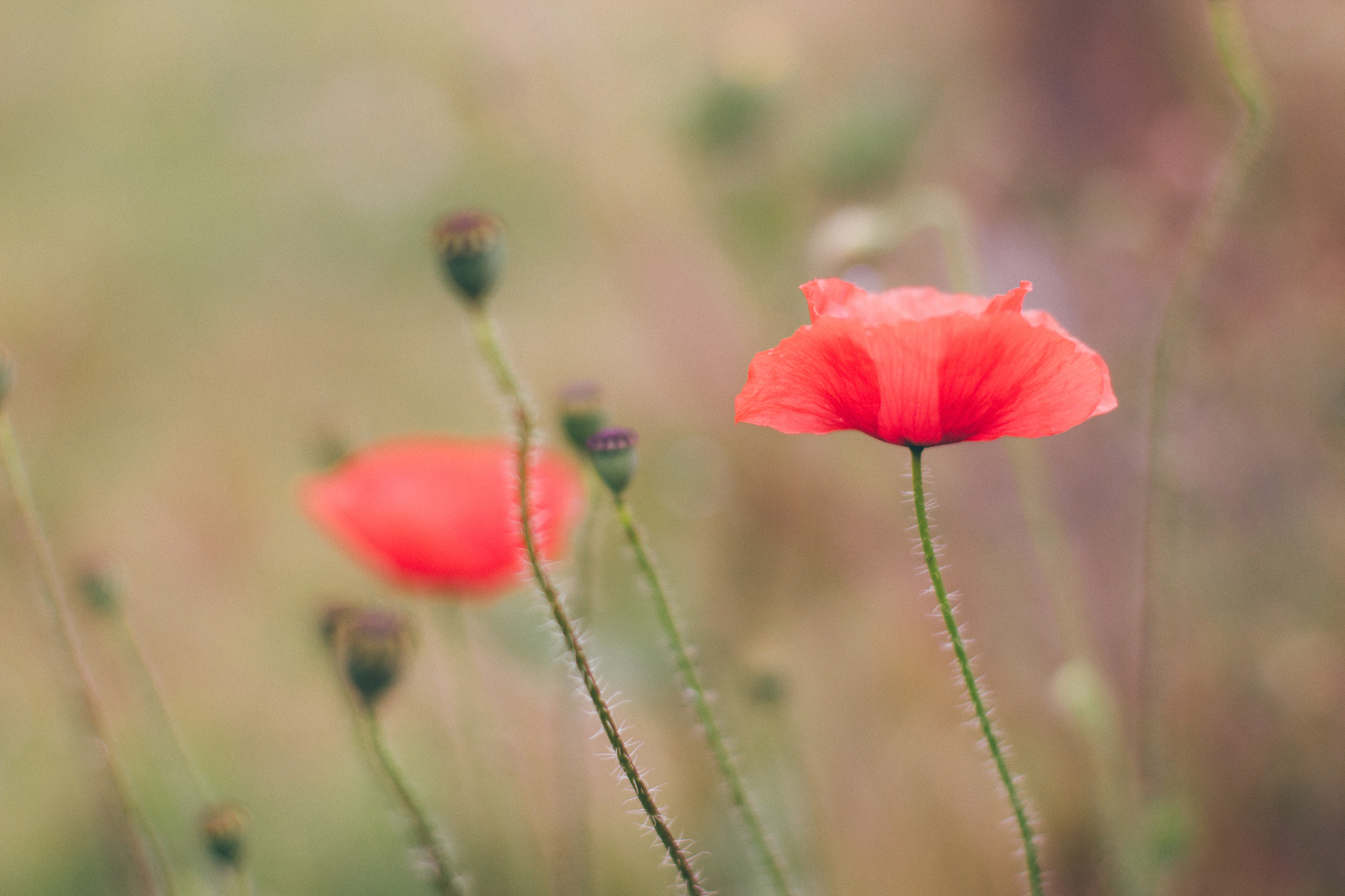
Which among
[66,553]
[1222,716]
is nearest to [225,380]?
[66,553]

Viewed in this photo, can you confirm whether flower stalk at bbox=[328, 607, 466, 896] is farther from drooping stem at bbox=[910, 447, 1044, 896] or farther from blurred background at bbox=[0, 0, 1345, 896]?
drooping stem at bbox=[910, 447, 1044, 896]

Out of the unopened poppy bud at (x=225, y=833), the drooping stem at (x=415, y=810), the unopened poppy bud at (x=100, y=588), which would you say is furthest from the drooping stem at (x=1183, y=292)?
the unopened poppy bud at (x=100, y=588)

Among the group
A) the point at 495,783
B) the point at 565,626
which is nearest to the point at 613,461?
the point at 565,626

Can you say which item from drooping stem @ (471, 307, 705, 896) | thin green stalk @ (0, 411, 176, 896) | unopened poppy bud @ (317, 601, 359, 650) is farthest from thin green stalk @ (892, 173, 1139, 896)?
thin green stalk @ (0, 411, 176, 896)

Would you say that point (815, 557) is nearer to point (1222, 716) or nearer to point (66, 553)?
point (1222, 716)

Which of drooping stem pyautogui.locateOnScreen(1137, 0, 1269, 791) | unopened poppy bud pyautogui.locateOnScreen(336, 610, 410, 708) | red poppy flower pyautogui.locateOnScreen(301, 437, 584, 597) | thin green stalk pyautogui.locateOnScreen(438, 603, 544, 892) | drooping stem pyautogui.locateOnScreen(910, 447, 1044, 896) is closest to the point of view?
drooping stem pyautogui.locateOnScreen(910, 447, 1044, 896)

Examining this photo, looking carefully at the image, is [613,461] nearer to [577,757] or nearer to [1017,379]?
[1017,379]
